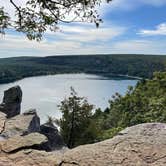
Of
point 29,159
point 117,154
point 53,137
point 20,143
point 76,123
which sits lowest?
point 76,123

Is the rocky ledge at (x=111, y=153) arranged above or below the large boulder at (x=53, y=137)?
above

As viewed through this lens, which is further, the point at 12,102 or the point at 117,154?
the point at 12,102

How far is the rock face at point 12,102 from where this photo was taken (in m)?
38.2

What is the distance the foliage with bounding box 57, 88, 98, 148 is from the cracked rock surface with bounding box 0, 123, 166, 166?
3447 cm

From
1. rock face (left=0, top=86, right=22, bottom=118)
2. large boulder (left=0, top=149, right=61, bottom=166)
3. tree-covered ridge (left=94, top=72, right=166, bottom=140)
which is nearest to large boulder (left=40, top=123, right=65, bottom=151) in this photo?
rock face (left=0, top=86, right=22, bottom=118)

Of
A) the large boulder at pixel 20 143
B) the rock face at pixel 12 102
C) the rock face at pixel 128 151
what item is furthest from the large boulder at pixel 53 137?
the rock face at pixel 128 151

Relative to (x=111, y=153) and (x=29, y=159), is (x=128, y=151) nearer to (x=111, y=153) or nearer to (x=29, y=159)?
(x=111, y=153)

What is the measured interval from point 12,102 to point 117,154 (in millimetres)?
28918

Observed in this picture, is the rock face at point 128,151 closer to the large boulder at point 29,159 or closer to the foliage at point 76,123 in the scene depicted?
the large boulder at point 29,159

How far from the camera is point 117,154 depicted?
36.1ft

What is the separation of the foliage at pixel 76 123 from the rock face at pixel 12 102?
9375mm

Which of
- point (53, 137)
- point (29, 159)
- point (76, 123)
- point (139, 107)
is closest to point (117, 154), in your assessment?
point (29, 159)

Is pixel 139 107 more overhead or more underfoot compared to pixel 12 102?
more underfoot

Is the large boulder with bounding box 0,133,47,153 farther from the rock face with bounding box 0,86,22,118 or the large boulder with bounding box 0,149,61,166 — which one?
the rock face with bounding box 0,86,22,118
